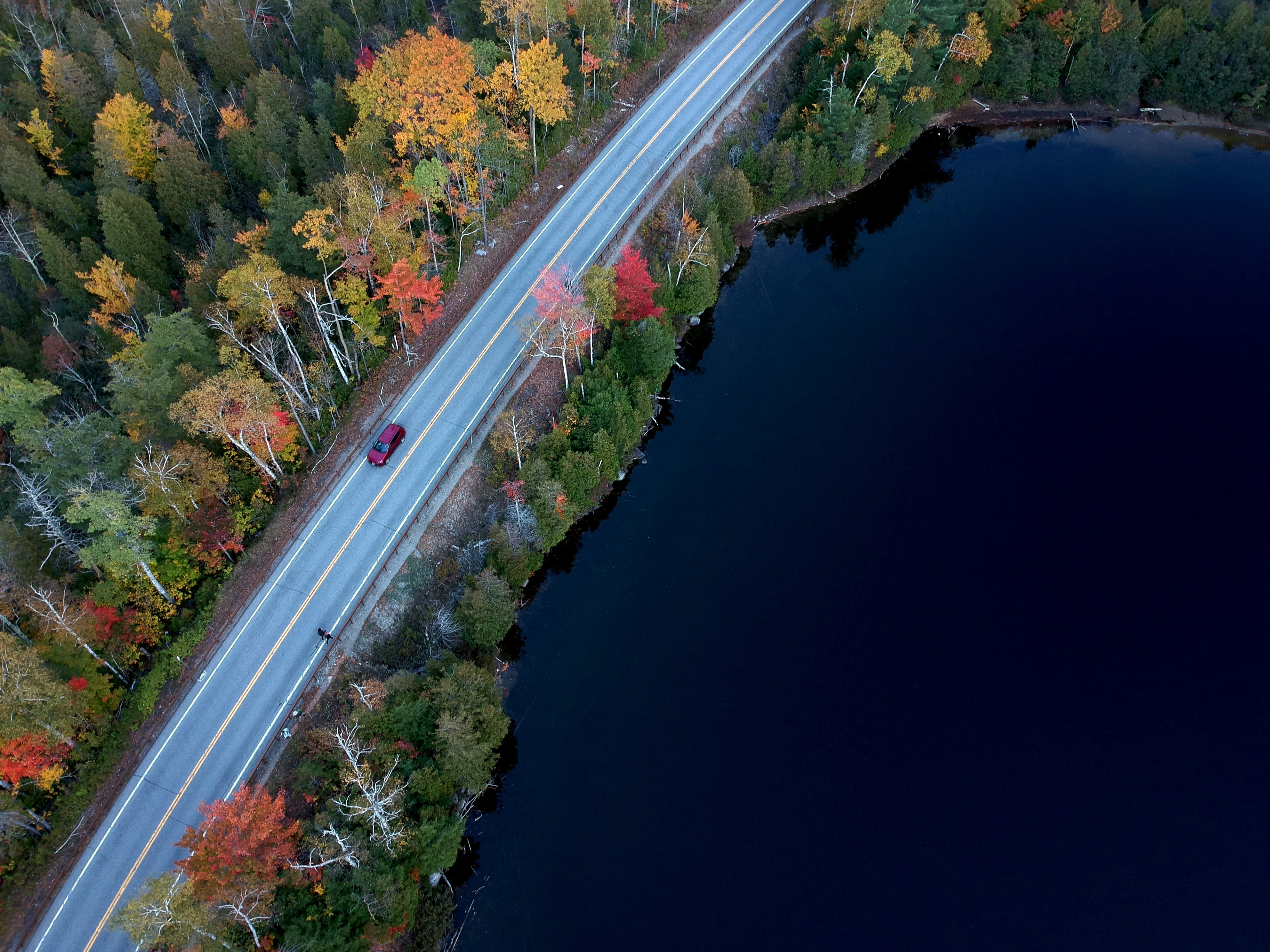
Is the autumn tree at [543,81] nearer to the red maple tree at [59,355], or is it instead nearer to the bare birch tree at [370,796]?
the red maple tree at [59,355]

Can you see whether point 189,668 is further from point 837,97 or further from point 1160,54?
point 1160,54

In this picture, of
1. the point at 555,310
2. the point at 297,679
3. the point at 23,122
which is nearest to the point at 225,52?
the point at 23,122

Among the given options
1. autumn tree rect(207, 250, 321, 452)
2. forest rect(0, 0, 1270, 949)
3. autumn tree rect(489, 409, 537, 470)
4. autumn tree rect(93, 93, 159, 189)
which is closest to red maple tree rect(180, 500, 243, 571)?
forest rect(0, 0, 1270, 949)

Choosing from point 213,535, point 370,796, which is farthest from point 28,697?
point 370,796

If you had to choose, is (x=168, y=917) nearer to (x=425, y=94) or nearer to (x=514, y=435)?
(x=514, y=435)

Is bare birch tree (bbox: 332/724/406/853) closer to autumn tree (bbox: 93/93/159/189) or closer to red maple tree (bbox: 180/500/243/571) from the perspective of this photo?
red maple tree (bbox: 180/500/243/571)

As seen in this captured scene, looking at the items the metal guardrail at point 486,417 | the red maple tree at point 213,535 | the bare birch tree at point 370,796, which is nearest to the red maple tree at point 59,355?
the red maple tree at point 213,535
